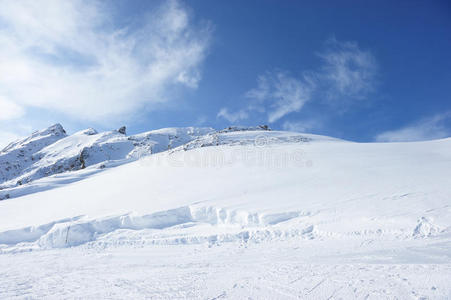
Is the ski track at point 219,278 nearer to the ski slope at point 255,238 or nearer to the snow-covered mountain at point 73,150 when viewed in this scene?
the ski slope at point 255,238

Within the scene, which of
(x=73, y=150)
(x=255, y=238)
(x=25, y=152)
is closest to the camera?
(x=255, y=238)

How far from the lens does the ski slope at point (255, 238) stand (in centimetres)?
433

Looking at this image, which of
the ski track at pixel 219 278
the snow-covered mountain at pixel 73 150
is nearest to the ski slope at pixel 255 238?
the ski track at pixel 219 278

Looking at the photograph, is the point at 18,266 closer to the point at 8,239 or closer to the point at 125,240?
the point at 125,240

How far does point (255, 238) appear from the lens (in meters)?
7.08

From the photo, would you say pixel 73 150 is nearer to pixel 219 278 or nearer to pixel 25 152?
pixel 25 152

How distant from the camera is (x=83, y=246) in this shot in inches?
317

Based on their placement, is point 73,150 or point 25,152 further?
point 25,152

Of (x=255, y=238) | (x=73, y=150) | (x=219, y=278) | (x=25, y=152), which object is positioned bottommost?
(x=219, y=278)

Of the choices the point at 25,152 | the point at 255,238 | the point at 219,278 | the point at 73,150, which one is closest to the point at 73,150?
the point at 73,150

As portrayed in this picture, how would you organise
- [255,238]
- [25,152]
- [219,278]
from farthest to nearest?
[25,152] < [255,238] < [219,278]

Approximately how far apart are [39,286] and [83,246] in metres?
3.23

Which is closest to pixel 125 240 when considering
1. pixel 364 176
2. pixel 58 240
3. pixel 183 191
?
pixel 58 240

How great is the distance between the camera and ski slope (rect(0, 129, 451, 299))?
4328 mm
